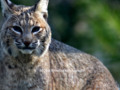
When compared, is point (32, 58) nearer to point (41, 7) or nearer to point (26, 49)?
point (26, 49)

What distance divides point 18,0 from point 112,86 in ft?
27.7

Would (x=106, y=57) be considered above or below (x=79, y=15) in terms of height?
below

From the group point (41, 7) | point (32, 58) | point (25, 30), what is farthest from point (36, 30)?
point (32, 58)

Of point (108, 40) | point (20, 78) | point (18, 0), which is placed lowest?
point (20, 78)

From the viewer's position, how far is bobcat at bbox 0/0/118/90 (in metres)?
11.3

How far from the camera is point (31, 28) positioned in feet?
37.0

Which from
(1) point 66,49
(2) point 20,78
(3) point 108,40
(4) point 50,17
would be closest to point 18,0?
(4) point 50,17

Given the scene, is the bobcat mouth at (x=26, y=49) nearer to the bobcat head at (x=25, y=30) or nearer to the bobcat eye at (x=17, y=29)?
the bobcat head at (x=25, y=30)

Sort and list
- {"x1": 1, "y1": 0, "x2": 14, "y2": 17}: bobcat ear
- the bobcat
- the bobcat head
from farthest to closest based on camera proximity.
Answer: {"x1": 1, "y1": 0, "x2": 14, "y2": 17}: bobcat ear, the bobcat, the bobcat head

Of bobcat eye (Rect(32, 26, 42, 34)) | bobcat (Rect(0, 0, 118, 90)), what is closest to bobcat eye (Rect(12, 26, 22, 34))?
bobcat (Rect(0, 0, 118, 90))

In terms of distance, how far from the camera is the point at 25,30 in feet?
36.7

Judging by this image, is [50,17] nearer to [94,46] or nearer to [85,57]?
[94,46]

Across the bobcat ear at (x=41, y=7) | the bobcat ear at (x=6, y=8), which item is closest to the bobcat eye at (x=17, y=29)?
the bobcat ear at (x=6, y=8)

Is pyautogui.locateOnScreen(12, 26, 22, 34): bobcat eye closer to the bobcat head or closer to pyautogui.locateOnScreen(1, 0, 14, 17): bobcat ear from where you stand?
the bobcat head
